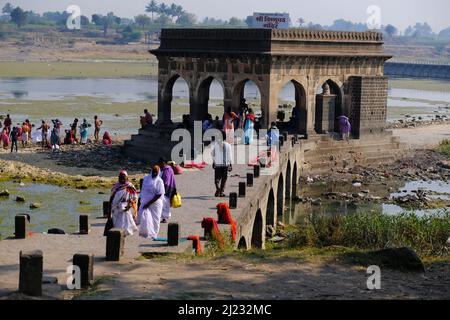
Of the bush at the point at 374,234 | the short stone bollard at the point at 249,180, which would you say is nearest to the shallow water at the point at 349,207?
the short stone bollard at the point at 249,180

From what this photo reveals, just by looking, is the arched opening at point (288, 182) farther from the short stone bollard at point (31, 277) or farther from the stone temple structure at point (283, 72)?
the short stone bollard at point (31, 277)

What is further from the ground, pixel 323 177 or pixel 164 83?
pixel 164 83

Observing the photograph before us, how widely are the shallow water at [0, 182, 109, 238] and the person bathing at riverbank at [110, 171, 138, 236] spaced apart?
19.8 feet

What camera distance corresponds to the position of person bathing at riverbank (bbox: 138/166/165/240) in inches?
562

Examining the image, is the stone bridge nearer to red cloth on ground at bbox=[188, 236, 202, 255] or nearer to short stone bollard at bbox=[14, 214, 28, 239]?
red cloth on ground at bbox=[188, 236, 202, 255]

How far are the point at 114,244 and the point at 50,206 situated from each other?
1128 centimetres

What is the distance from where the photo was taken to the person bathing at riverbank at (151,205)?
46.8 feet

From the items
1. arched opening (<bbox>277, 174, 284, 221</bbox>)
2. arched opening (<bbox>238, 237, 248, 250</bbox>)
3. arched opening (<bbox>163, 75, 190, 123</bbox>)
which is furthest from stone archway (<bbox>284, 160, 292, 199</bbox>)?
arched opening (<bbox>238, 237, 248, 250</bbox>)

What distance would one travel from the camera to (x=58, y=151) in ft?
113

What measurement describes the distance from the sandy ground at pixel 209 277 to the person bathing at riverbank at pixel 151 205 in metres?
0.26
